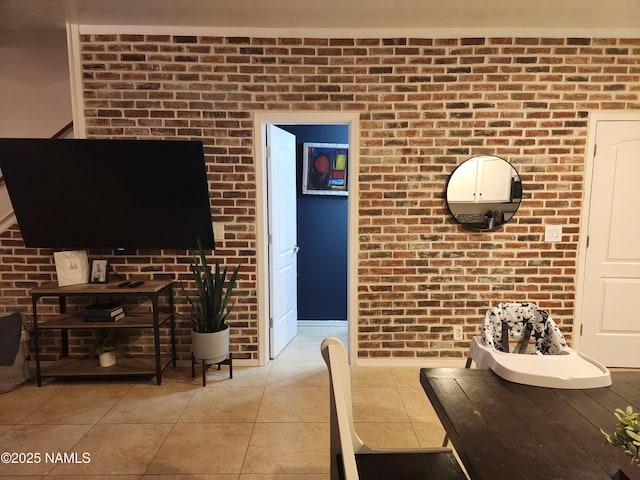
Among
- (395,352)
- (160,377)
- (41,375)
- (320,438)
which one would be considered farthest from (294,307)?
(41,375)

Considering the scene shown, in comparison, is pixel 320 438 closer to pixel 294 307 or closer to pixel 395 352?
pixel 395 352

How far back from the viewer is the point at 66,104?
10.9 ft

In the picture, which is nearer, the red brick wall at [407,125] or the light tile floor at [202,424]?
the light tile floor at [202,424]

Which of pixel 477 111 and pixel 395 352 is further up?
pixel 477 111

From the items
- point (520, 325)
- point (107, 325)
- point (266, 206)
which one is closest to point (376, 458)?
point (520, 325)

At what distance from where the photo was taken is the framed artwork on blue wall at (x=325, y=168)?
389cm

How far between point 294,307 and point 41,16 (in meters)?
3.11

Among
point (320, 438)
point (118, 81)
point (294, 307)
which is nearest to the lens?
point (320, 438)

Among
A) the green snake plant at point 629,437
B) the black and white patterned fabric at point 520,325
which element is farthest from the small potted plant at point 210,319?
the green snake plant at point 629,437

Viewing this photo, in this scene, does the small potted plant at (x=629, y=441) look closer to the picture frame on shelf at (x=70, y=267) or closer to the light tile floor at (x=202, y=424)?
the light tile floor at (x=202, y=424)

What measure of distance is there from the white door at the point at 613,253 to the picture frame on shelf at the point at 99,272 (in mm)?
3817

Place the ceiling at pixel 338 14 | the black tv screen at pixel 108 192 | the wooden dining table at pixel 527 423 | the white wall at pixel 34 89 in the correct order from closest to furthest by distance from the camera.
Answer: the wooden dining table at pixel 527 423
the ceiling at pixel 338 14
the black tv screen at pixel 108 192
the white wall at pixel 34 89

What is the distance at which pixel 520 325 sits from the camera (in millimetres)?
1984

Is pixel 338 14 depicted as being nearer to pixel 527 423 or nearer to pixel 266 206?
pixel 266 206
